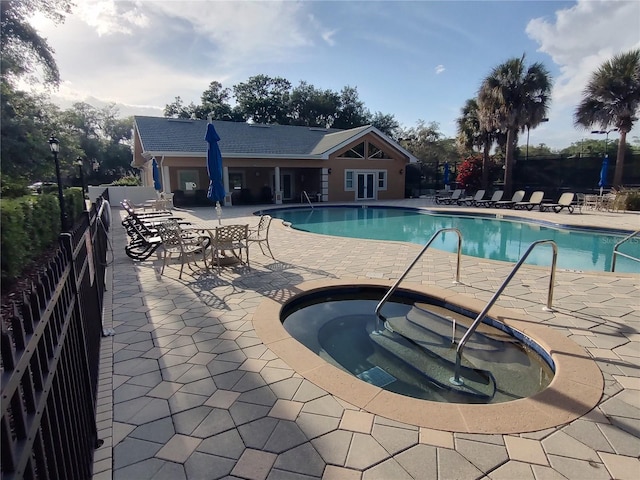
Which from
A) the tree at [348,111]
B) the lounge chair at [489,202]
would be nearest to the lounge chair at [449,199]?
the lounge chair at [489,202]

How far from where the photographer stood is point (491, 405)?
Answer: 2.66m

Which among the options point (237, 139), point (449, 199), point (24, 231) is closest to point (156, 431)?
point (24, 231)

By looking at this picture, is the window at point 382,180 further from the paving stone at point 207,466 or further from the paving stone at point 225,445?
the paving stone at point 207,466

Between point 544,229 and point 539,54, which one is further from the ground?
point 539,54

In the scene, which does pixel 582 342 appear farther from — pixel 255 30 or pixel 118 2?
pixel 118 2

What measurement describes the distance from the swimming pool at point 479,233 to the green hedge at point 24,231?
7.76m

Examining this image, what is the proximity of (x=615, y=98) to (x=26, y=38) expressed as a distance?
26119 millimetres

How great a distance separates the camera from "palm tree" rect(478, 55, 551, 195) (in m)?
18.2

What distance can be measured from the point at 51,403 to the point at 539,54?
72.9ft

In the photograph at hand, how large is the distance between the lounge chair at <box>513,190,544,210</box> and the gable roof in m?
8.36

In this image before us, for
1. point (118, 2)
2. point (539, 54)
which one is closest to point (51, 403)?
point (118, 2)

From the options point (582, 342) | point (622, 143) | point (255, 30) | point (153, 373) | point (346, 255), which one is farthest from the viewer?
point (622, 143)

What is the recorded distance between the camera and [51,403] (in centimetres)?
142

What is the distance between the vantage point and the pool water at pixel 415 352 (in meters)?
3.39
